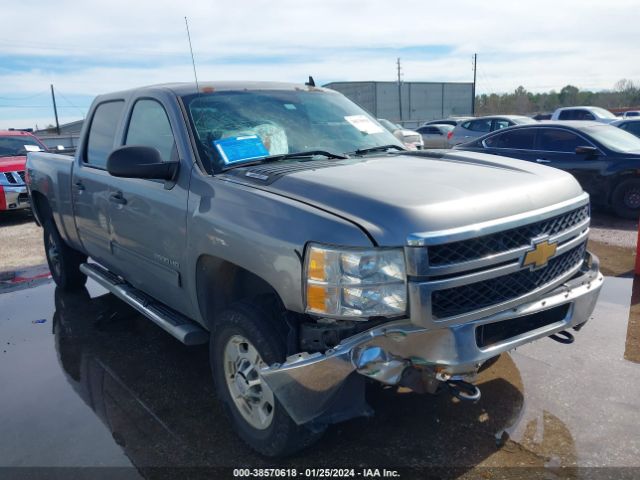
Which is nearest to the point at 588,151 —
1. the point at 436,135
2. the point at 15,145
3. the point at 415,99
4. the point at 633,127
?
the point at 633,127

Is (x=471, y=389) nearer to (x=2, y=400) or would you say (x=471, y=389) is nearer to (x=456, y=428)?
(x=456, y=428)

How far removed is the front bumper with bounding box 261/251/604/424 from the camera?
7.91ft

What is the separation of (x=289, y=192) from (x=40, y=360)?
294 centimetres

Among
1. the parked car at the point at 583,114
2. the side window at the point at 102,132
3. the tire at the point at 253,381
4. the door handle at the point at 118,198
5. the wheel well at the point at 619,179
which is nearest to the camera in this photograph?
the tire at the point at 253,381

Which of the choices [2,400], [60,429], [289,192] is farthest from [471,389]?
[2,400]

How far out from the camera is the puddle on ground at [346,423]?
305 centimetres

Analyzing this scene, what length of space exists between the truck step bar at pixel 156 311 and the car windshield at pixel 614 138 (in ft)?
25.6

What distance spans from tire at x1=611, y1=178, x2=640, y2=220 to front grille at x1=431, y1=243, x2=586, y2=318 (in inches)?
269

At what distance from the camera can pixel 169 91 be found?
380 cm

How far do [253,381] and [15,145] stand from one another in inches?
438

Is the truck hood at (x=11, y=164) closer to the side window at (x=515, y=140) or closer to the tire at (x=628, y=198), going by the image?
the side window at (x=515, y=140)

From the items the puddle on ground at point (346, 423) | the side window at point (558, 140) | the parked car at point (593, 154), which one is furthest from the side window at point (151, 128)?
the side window at point (558, 140)

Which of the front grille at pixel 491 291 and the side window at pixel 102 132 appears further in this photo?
the side window at pixel 102 132

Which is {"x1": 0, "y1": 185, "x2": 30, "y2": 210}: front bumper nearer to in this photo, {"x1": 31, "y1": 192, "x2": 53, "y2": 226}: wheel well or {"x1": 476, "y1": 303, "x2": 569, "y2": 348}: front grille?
{"x1": 31, "y1": 192, "x2": 53, "y2": 226}: wheel well
